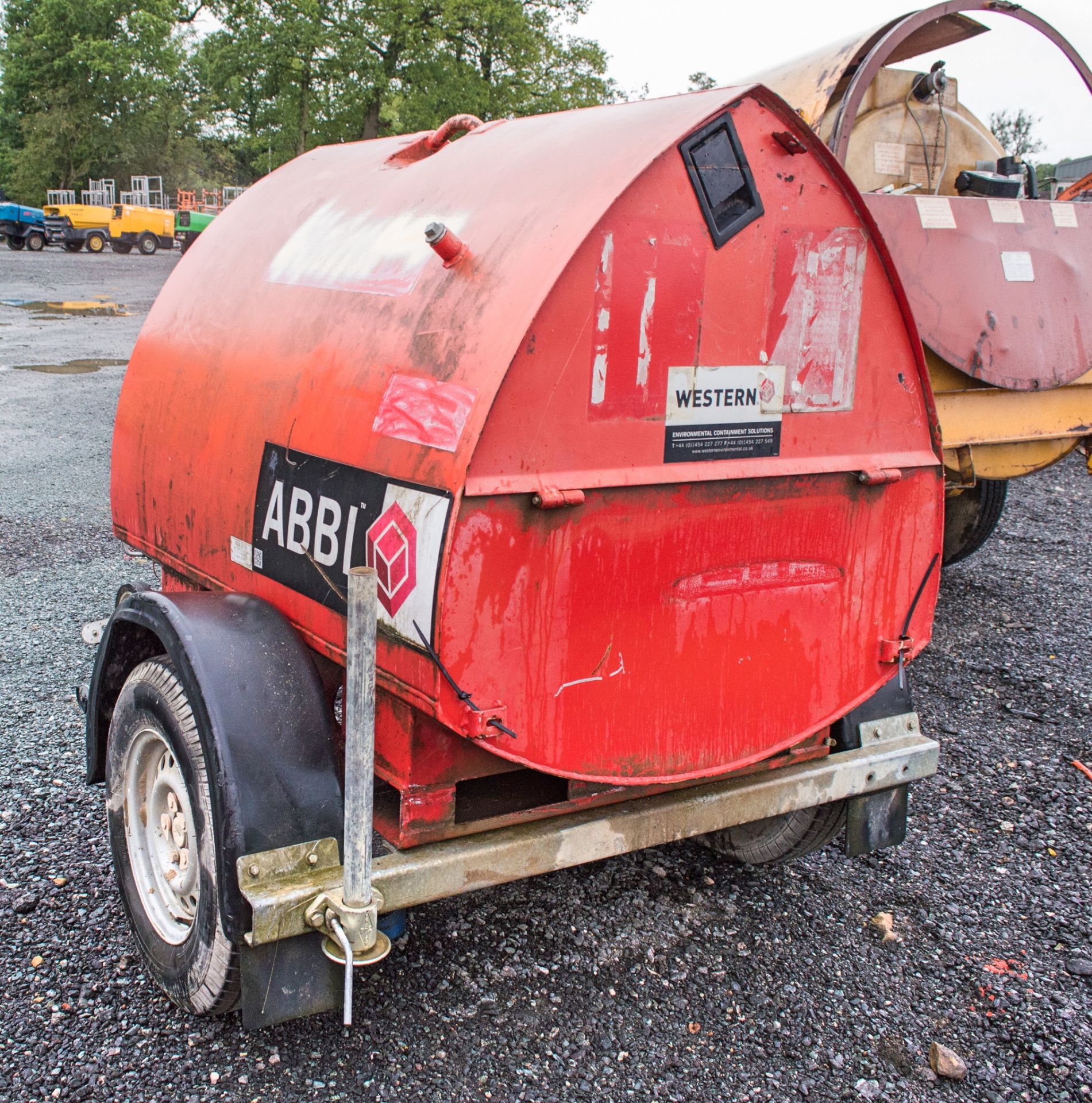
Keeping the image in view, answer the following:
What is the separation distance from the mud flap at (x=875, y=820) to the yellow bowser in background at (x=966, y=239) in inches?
81.3

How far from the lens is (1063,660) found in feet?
17.4

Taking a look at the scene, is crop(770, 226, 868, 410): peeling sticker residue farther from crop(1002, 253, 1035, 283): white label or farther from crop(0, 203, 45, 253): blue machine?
crop(0, 203, 45, 253): blue machine

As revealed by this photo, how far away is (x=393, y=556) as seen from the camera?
2207 mm

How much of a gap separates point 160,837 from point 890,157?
169 inches

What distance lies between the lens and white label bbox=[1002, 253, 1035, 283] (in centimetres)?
457

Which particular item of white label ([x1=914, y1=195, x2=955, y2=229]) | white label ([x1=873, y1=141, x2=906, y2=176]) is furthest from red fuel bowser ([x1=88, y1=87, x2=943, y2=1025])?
white label ([x1=873, y1=141, x2=906, y2=176])

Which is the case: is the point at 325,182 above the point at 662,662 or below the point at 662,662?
above

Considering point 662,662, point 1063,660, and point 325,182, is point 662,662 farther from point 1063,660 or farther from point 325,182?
point 1063,660

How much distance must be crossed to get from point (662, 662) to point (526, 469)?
2.01ft

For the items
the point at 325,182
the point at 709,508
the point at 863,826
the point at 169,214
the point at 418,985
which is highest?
the point at 169,214

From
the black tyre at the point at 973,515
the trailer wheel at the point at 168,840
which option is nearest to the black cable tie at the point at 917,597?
the trailer wheel at the point at 168,840

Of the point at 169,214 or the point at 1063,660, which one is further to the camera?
the point at 169,214

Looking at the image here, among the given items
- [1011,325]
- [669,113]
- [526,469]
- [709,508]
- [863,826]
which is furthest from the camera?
[1011,325]

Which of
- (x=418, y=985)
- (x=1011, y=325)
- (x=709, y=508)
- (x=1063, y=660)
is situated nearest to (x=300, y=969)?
(x=418, y=985)
